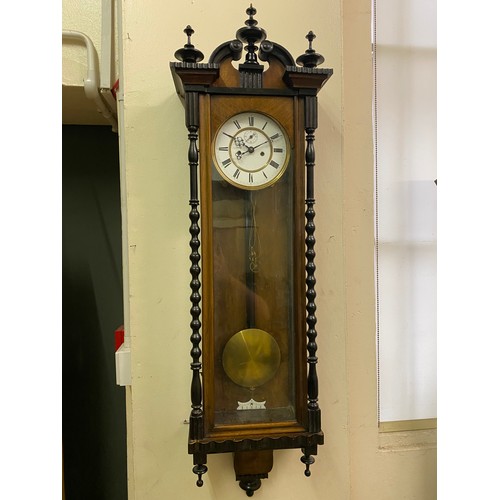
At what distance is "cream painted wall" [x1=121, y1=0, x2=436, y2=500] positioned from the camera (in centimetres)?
93

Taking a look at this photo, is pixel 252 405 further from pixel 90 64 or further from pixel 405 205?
pixel 90 64

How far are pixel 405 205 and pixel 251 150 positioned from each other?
56cm

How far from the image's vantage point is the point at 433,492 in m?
1.09

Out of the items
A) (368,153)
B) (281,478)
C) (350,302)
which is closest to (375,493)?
(281,478)

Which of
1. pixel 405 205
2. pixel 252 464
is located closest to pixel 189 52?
pixel 405 205

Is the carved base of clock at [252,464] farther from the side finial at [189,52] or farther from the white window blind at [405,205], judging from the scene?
the side finial at [189,52]

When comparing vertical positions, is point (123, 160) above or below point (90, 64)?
below

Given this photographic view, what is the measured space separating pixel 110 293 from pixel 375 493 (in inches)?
42.2

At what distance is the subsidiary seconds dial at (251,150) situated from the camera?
2.63 ft

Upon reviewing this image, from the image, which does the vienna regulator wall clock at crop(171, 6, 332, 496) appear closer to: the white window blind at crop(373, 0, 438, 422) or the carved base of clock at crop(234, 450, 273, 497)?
the carved base of clock at crop(234, 450, 273, 497)

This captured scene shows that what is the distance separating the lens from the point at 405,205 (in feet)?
3.70

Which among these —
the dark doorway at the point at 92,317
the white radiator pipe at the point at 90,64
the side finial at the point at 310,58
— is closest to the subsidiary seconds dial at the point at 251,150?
the side finial at the point at 310,58
